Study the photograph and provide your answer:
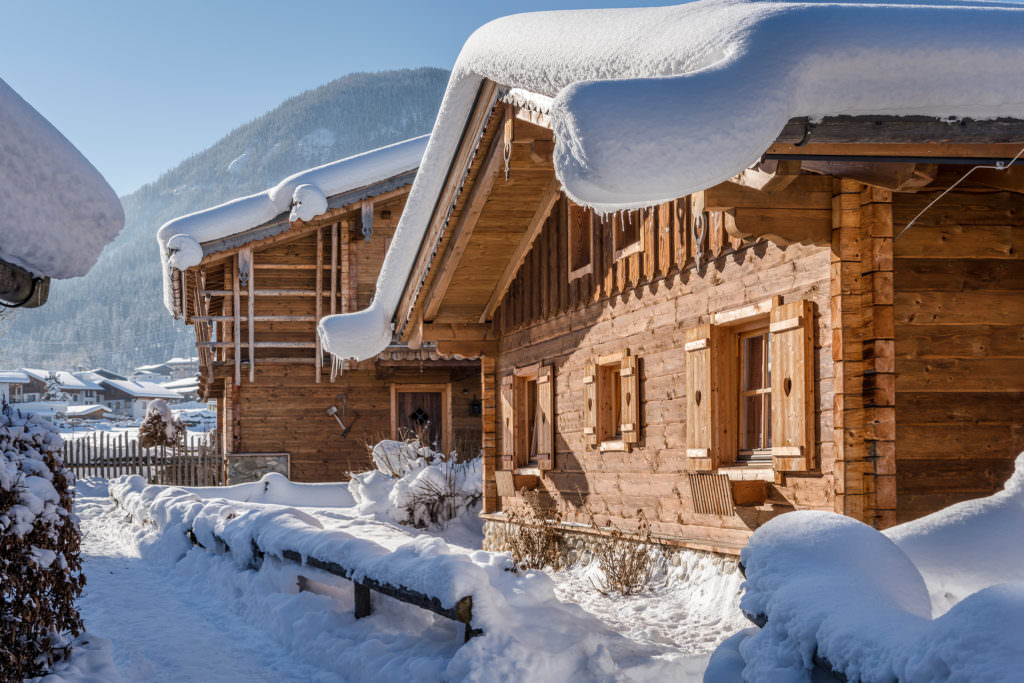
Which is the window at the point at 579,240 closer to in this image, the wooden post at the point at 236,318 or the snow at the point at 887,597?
the snow at the point at 887,597

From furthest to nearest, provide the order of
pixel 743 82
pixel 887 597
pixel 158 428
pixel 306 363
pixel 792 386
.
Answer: pixel 158 428 → pixel 306 363 → pixel 792 386 → pixel 743 82 → pixel 887 597

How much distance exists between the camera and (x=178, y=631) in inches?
322

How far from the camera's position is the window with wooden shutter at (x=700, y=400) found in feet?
26.7

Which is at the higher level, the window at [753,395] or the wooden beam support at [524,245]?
the wooden beam support at [524,245]

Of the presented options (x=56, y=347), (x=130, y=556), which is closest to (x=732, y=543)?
(x=130, y=556)

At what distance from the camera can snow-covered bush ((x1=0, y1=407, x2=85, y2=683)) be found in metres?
5.46

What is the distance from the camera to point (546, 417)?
12031mm

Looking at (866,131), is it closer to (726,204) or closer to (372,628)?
(726,204)

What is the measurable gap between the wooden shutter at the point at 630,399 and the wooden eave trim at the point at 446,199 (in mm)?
2237

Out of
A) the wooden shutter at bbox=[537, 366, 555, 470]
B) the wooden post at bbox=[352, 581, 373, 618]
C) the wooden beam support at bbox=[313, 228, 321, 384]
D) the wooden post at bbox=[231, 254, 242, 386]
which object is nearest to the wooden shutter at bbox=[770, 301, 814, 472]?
the wooden post at bbox=[352, 581, 373, 618]

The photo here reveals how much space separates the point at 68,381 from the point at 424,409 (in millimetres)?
76890

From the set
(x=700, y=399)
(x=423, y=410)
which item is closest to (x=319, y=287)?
(x=423, y=410)

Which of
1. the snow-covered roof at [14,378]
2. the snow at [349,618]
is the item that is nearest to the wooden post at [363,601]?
the snow at [349,618]

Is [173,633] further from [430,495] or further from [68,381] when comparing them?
[68,381]
